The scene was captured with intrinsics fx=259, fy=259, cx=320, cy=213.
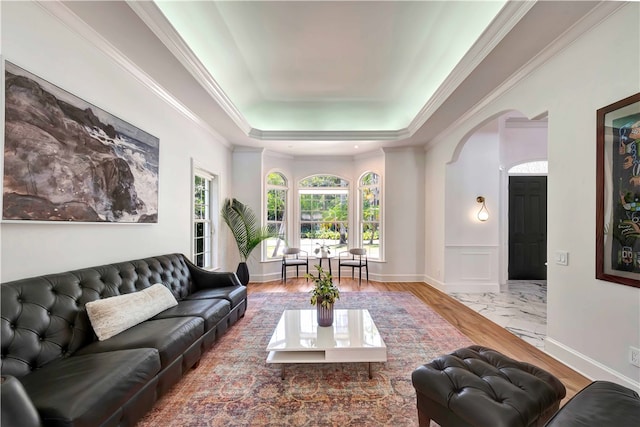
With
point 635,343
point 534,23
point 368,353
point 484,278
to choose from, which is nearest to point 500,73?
point 534,23

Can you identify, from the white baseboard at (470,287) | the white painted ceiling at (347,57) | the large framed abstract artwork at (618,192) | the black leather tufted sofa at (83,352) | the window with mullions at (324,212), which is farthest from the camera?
the window with mullions at (324,212)

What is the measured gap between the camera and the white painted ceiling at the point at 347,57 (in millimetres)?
2332

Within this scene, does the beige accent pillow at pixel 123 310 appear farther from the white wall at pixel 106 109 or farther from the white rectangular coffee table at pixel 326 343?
the white rectangular coffee table at pixel 326 343

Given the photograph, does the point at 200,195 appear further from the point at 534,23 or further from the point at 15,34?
the point at 534,23

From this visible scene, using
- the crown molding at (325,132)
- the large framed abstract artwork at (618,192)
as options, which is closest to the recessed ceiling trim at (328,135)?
the crown molding at (325,132)

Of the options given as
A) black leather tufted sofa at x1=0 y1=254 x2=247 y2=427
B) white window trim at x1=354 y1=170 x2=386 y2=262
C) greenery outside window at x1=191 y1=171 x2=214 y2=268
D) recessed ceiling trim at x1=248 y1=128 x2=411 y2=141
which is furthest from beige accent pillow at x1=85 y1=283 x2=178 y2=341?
white window trim at x1=354 y1=170 x2=386 y2=262

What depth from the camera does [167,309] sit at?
8.06 ft

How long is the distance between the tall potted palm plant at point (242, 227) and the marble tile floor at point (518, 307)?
3708 millimetres

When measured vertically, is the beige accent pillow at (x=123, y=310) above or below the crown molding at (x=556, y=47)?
below

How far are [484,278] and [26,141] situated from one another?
598cm

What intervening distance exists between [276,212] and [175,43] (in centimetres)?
403

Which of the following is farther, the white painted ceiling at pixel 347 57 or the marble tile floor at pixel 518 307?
the marble tile floor at pixel 518 307

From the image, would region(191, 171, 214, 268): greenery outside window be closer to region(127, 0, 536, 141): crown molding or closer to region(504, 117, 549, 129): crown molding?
region(127, 0, 536, 141): crown molding

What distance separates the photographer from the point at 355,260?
5859mm
